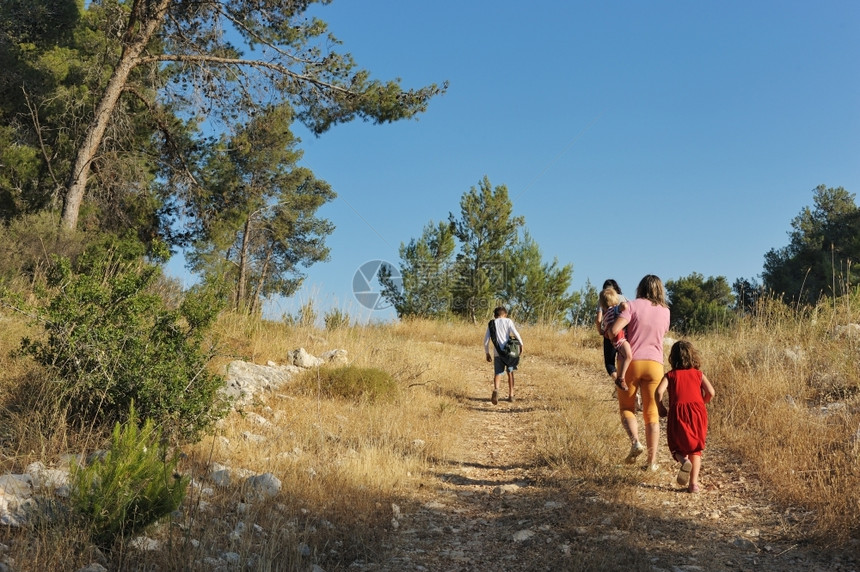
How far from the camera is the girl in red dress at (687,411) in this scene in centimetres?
539

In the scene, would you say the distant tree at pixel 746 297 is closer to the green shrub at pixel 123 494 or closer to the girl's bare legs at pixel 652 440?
the girl's bare legs at pixel 652 440

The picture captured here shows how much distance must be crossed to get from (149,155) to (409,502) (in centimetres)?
1312

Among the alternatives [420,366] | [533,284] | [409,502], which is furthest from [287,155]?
[409,502]

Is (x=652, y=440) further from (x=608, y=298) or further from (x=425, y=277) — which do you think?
(x=425, y=277)

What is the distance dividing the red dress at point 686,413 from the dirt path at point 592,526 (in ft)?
1.41

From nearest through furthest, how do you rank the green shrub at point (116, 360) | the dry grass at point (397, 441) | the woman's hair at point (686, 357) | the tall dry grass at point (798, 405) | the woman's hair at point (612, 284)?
the dry grass at point (397, 441)
the tall dry grass at point (798, 405)
the green shrub at point (116, 360)
the woman's hair at point (686, 357)
the woman's hair at point (612, 284)

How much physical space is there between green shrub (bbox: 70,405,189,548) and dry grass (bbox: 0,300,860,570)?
0.15m

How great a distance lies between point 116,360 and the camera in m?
5.23

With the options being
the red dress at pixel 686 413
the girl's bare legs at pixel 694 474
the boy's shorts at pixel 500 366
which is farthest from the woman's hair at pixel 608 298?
the boy's shorts at pixel 500 366

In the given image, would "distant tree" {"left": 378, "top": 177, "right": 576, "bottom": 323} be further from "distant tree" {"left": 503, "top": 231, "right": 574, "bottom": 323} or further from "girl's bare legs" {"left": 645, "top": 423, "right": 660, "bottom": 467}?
"girl's bare legs" {"left": 645, "top": 423, "right": 660, "bottom": 467}

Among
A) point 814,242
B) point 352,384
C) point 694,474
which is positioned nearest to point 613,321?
point 694,474

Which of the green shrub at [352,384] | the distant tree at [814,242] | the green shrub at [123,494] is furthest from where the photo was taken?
the distant tree at [814,242]

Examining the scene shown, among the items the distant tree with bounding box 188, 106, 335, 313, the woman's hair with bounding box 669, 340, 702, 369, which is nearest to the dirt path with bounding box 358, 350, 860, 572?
the woman's hair with bounding box 669, 340, 702, 369

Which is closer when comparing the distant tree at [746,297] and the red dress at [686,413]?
the red dress at [686,413]
